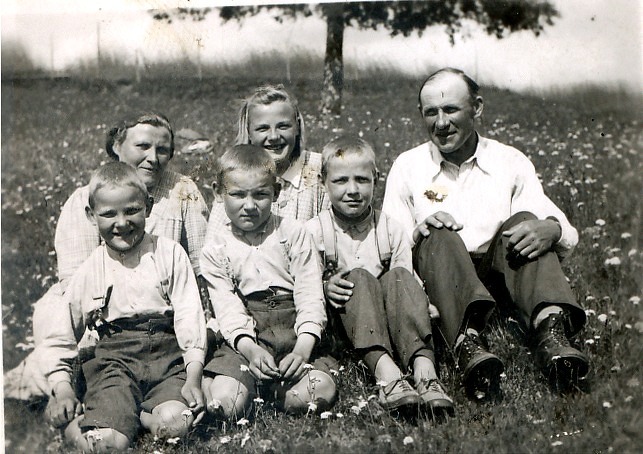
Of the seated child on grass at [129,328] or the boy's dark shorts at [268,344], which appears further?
the boy's dark shorts at [268,344]

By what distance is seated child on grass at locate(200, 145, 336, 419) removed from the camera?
A: 105 inches

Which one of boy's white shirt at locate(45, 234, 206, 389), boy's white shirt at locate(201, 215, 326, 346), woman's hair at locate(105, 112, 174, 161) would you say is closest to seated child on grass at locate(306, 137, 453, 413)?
boy's white shirt at locate(201, 215, 326, 346)

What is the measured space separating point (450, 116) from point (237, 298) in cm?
133

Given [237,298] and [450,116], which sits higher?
[450,116]

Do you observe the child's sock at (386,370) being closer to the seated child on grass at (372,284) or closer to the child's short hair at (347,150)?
the seated child on grass at (372,284)

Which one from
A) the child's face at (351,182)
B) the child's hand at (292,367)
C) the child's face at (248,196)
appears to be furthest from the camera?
the child's face at (351,182)

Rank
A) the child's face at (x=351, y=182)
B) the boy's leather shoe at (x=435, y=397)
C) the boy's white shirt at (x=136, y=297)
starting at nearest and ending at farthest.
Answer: the boy's leather shoe at (x=435, y=397)
the boy's white shirt at (x=136, y=297)
the child's face at (x=351, y=182)

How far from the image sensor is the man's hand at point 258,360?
8.68 feet

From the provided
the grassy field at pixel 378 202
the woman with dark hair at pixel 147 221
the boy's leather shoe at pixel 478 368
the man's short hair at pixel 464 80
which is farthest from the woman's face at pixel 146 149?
the boy's leather shoe at pixel 478 368

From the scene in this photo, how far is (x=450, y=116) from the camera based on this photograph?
10.5 feet

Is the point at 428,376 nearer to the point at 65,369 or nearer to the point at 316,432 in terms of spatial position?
the point at 316,432

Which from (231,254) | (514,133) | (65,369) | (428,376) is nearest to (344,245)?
(231,254)

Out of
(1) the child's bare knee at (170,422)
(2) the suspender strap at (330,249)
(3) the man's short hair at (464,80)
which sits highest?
(3) the man's short hair at (464,80)

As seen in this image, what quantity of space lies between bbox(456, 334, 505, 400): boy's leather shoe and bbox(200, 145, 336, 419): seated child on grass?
55 cm
